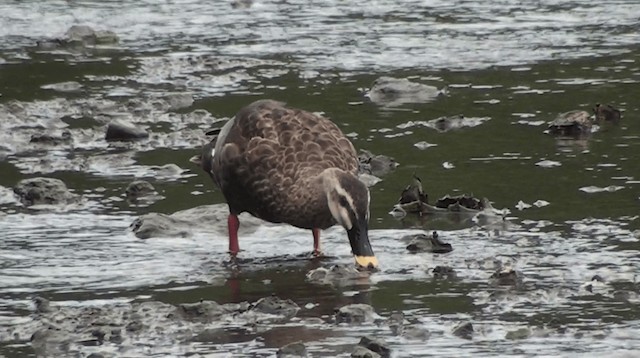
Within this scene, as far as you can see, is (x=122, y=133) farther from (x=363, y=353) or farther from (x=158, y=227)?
(x=363, y=353)

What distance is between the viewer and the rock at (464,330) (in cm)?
808

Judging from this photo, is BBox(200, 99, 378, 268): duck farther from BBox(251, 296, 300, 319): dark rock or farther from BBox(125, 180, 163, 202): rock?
BBox(125, 180, 163, 202): rock

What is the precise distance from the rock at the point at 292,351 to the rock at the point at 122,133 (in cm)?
566

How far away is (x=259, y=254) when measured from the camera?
10211 millimetres

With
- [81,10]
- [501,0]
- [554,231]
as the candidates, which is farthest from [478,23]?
[554,231]

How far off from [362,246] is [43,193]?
2.75 metres

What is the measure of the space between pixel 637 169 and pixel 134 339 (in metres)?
4.74

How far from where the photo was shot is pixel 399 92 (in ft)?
47.4

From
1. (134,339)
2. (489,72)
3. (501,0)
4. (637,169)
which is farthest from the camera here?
(501,0)

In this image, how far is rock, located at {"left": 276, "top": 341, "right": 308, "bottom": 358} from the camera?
7.73 m

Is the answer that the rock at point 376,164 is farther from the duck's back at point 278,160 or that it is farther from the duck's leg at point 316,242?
the duck's leg at point 316,242

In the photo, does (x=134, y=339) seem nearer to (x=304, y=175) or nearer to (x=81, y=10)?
(x=304, y=175)

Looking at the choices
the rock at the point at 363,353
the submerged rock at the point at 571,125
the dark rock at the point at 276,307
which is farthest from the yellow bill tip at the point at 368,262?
the submerged rock at the point at 571,125

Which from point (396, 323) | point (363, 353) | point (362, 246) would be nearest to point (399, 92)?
point (362, 246)
